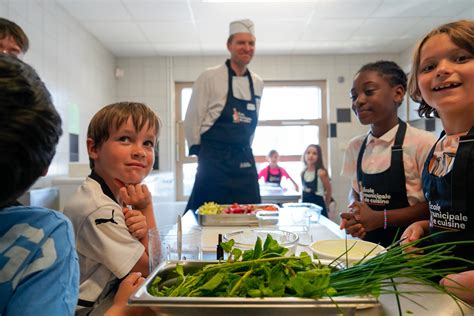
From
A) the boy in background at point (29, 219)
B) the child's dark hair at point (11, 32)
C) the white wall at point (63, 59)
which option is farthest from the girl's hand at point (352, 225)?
the white wall at point (63, 59)

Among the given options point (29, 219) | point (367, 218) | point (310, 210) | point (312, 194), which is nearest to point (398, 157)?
point (367, 218)

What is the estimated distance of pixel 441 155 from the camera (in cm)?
87

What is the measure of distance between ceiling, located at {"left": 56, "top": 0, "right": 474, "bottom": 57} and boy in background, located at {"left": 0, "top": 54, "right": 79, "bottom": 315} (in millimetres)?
2753

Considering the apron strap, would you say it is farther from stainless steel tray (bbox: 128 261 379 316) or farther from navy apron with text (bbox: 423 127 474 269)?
stainless steel tray (bbox: 128 261 379 316)

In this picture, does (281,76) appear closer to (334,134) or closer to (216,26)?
Answer: (334,134)

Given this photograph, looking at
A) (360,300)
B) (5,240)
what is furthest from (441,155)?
(5,240)

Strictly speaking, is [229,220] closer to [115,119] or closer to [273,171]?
[115,119]

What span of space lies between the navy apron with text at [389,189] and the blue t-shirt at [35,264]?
1.03 meters

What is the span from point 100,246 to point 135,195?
21 cm

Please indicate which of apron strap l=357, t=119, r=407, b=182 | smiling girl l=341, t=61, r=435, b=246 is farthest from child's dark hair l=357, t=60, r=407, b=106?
apron strap l=357, t=119, r=407, b=182

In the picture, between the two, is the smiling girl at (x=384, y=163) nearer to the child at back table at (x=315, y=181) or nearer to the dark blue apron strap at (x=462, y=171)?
the dark blue apron strap at (x=462, y=171)

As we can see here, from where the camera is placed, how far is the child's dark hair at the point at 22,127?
0.34 m

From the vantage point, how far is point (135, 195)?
91 centimetres

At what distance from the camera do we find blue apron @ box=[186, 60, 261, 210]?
1743 mm
